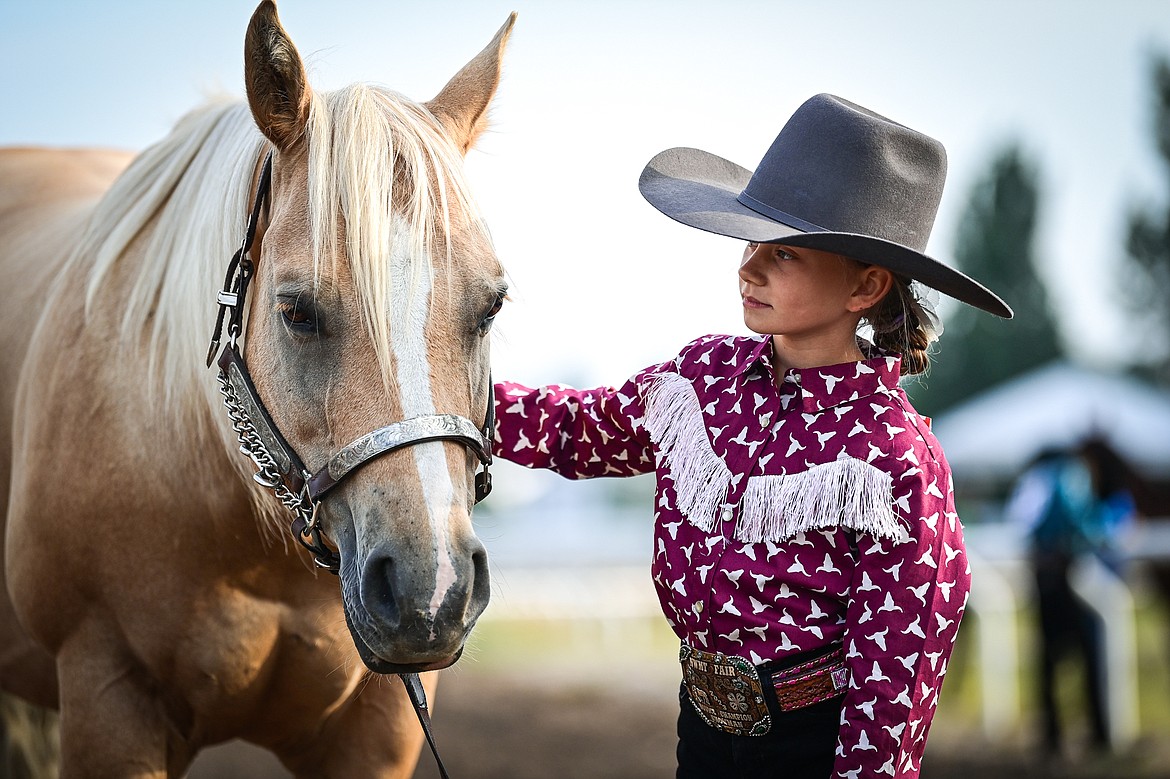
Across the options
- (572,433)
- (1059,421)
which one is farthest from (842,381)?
(1059,421)

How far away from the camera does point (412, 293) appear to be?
5.84ft

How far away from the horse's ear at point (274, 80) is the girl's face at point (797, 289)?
89 centimetres

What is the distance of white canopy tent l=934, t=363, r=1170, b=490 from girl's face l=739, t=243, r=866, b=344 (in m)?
12.6

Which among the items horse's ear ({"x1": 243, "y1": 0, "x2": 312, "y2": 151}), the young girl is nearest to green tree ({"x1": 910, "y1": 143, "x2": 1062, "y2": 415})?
the young girl

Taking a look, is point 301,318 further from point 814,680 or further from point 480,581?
point 814,680

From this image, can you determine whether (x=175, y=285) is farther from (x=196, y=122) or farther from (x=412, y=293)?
(x=412, y=293)

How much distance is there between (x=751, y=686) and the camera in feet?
6.21

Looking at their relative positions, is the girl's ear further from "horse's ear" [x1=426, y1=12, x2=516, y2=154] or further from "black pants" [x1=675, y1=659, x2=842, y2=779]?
"horse's ear" [x1=426, y1=12, x2=516, y2=154]

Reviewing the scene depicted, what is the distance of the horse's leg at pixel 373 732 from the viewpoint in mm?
2529

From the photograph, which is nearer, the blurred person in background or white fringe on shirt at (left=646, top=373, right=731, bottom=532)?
white fringe on shirt at (left=646, top=373, right=731, bottom=532)

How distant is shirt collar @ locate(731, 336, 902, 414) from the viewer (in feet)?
6.27

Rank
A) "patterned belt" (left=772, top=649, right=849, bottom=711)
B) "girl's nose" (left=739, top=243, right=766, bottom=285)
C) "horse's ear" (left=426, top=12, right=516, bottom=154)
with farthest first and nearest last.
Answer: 1. "horse's ear" (left=426, top=12, right=516, bottom=154)
2. "girl's nose" (left=739, top=243, right=766, bottom=285)
3. "patterned belt" (left=772, top=649, right=849, bottom=711)

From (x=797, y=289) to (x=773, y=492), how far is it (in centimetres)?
37

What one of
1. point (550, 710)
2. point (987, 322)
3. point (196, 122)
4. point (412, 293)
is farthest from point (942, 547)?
point (987, 322)
